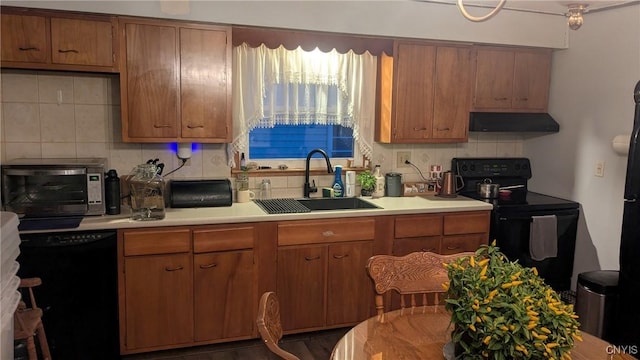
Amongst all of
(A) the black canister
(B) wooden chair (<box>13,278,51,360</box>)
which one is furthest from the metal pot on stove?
(B) wooden chair (<box>13,278,51,360</box>)

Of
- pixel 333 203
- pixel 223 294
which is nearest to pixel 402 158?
pixel 333 203

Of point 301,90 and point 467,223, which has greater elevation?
point 301,90

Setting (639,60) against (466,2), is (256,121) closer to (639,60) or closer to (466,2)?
(466,2)

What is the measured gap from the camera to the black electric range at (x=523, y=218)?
3.54 m

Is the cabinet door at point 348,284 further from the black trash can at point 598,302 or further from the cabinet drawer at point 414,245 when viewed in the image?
the black trash can at point 598,302

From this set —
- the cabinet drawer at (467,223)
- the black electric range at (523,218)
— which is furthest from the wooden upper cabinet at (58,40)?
the black electric range at (523,218)

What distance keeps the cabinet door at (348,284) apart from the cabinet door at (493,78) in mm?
1521

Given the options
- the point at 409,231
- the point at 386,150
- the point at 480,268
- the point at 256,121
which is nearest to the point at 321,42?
the point at 256,121

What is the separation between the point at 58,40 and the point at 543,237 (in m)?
3.40

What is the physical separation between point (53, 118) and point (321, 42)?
181 centimetres

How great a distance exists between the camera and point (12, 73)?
303 cm

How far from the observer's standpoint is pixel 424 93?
3672 mm

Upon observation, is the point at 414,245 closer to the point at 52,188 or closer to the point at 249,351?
the point at 249,351

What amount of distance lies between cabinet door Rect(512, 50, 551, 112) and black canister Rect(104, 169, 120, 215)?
2988 millimetres
